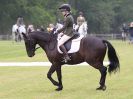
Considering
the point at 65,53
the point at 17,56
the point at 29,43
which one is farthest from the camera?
the point at 17,56

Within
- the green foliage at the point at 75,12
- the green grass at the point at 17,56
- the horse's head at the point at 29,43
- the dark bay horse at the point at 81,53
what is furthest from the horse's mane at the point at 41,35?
the green foliage at the point at 75,12

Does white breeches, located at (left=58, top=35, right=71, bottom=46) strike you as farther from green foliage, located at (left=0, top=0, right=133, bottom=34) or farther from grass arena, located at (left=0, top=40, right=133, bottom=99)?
green foliage, located at (left=0, top=0, right=133, bottom=34)

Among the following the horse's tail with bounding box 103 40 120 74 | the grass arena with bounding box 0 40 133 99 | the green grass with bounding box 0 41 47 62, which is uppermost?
the horse's tail with bounding box 103 40 120 74

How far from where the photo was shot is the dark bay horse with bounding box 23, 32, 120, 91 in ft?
51.2

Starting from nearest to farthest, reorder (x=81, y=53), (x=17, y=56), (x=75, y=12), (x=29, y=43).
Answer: (x=81, y=53) → (x=29, y=43) → (x=17, y=56) → (x=75, y=12)

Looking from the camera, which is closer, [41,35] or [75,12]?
[41,35]

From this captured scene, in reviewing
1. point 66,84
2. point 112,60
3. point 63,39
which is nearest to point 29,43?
point 63,39

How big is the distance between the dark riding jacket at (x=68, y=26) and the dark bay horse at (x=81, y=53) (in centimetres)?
44

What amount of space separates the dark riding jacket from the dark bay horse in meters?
0.44

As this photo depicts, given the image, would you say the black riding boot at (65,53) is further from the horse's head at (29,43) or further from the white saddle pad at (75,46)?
the horse's head at (29,43)

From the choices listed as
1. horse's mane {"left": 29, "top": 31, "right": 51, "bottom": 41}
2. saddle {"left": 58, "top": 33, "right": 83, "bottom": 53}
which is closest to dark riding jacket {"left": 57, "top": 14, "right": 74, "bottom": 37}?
saddle {"left": 58, "top": 33, "right": 83, "bottom": 53}

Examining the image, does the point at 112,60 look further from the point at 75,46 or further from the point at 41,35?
the point at 41,35

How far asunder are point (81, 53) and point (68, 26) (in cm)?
90

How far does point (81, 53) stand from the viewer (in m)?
15.7
